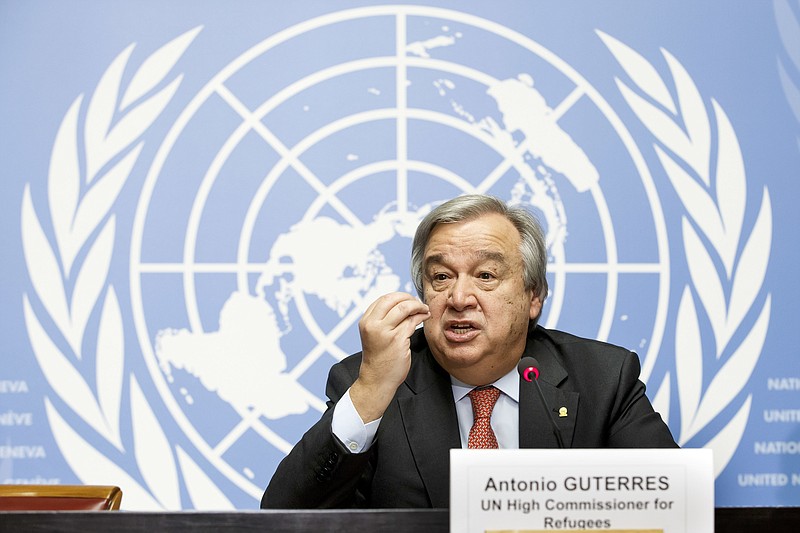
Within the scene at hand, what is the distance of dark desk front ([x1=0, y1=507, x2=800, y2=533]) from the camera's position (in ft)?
4.28

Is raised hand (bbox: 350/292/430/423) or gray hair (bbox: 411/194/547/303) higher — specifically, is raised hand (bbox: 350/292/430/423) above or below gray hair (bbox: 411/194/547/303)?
below

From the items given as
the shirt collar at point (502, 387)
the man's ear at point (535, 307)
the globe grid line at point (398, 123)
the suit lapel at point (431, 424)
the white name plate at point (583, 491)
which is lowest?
the white name plate at point (583, 491)

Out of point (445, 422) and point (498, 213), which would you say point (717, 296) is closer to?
point (498, 213)

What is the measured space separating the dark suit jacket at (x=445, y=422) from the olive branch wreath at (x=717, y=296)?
3.01 feet

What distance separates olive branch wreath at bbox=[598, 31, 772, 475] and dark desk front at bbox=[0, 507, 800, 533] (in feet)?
6.86

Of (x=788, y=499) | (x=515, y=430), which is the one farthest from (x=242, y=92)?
(x=788, y=499)

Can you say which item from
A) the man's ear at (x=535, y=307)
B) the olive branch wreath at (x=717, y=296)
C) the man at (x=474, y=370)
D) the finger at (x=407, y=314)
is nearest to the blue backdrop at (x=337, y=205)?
the olive branch wreath at (x=717, y=296)

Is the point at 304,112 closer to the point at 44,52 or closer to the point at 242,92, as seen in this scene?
the point at 242,92

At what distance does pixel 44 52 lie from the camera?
3473 millimetres

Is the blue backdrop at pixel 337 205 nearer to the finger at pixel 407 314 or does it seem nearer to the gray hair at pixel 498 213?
the gray hair at pixel 498 213

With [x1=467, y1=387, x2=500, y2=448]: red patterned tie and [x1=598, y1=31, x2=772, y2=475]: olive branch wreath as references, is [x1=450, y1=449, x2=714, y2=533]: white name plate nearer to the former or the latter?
[x1=467, y1=387, x2=500, y2=448]: red patterned tie

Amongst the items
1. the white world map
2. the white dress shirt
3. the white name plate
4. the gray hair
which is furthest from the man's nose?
the white name plate

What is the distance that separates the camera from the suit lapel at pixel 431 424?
2.28m

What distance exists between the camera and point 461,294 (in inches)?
93.4
